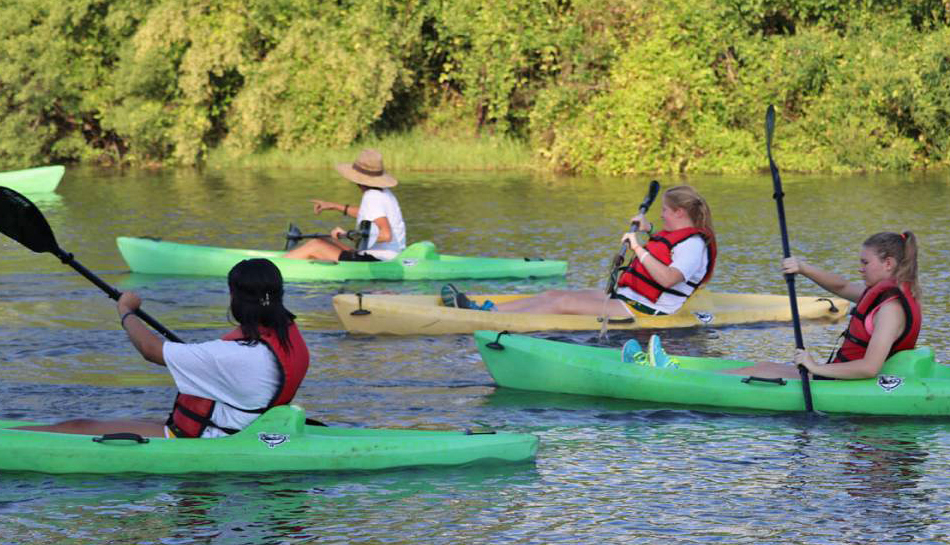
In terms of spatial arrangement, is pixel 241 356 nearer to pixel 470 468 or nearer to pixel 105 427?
pixel 105 427

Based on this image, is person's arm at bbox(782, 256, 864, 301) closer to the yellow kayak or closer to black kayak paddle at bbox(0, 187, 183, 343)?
the yellow kayak

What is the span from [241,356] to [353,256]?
6.91m

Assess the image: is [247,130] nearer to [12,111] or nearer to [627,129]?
[12,111]

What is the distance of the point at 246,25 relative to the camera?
27.3 m

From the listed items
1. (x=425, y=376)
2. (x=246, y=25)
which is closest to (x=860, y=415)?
(x=425, y=376)

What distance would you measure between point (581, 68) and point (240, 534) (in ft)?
69.1

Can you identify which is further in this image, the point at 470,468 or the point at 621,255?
the point at 621,255

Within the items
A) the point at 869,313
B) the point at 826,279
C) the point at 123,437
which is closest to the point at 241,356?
the point at 123,437

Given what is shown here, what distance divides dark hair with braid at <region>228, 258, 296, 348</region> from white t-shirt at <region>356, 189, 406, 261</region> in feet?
20.0

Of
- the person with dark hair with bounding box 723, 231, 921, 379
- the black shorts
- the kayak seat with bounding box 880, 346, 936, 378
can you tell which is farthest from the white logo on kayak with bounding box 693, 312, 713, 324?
the black shorts

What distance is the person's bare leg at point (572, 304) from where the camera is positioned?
963 cm

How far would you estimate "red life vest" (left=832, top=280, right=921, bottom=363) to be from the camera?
7.09 meters

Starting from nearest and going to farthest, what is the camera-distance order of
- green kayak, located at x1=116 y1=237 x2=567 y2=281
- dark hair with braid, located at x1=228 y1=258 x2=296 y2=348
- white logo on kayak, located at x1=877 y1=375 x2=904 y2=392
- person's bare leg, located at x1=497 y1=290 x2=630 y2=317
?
dark hair with braid, located at x1=228 y1=258 x2=296 y2=348
white logo on kayak, located at x1=877 y1=375 x2=904 y2=392
person's bare leg, located at x1=497 y1=290 x2=630 y2=317
green kayak, located at x1=116 y1=237 x2=567 y2=281

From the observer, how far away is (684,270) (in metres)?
9.27
